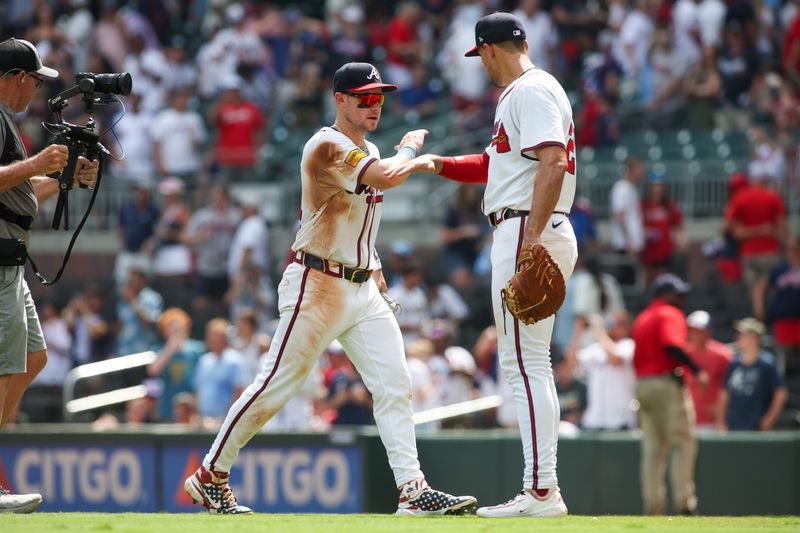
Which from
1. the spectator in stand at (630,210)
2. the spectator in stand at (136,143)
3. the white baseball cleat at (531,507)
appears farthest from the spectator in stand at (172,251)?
the white baseball cleat at (531,507)

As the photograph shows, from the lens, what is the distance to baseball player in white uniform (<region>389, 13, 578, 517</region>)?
668 cm

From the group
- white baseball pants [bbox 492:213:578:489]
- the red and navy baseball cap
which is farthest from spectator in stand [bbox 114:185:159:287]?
white baseball pants [bbox 492:213:578:489]

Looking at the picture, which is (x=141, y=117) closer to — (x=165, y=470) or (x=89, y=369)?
(x=89, y=369)

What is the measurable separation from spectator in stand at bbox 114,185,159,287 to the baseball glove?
11.8 meters

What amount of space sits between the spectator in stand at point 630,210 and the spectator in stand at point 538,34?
3.08 m

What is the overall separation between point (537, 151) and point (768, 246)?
949cm

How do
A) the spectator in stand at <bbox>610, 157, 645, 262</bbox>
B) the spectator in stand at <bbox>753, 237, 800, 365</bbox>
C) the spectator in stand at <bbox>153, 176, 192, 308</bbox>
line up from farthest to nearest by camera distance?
1. the spectator in stand at <bbox>153, 176, 192, 308</bbox>
2. the spectator in stand at <bbox>610, 157, 645, 262</bbox>
3. the spectator in stand at <bbox>753, 237, 800, 365</bbox>

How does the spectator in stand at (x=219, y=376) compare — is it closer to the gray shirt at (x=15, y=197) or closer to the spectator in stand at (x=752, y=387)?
the spectator in stand at (x=752, y=387)

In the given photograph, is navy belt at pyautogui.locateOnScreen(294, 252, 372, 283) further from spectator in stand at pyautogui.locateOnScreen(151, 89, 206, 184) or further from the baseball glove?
spectator in stand at pyautogui.locateOnScreen(151, 89, 206, 184)

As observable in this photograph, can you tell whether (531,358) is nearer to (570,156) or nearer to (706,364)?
(570,156)

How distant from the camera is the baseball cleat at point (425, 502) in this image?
278 inches

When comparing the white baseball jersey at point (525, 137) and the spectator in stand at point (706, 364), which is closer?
the white baseball jersey at point (525, 137)

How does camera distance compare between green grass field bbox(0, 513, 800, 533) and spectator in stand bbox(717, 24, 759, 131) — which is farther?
spectator in stand bbox(717, 24, 759, 131)

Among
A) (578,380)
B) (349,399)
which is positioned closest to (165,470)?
(349,399)
